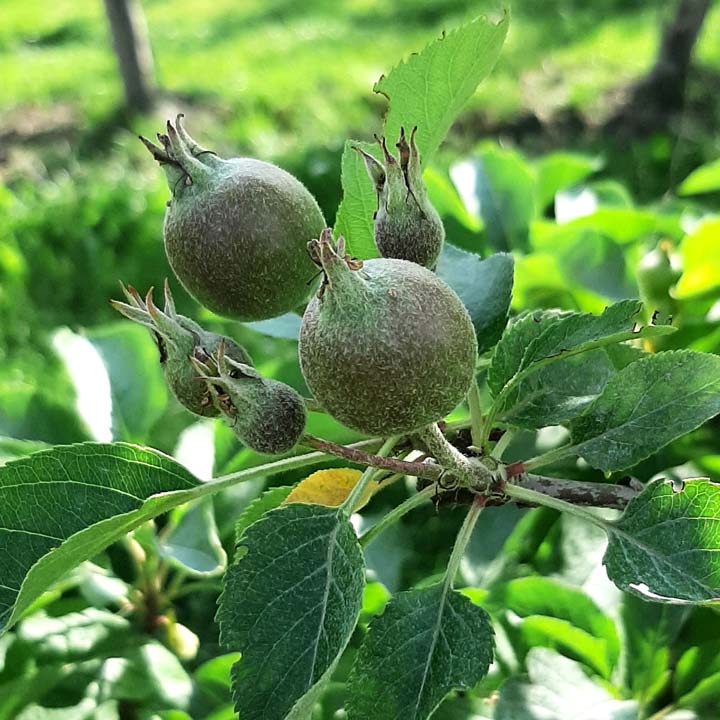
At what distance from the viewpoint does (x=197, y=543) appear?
1.08m

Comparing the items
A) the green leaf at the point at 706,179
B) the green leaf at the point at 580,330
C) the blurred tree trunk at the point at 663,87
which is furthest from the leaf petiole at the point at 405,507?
the blurred tree trunk at the point at 663,87

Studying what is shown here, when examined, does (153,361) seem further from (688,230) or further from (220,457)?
(688,230)

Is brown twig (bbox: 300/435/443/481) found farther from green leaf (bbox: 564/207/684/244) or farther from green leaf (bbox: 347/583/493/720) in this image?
green leaf (bbox: 564/207/684/244)

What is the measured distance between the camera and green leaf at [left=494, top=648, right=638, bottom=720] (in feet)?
2.93

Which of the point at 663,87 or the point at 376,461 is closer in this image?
the point at 376,461

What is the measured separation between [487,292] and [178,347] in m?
0.34

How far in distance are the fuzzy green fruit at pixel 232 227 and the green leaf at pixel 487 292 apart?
0.72 ft

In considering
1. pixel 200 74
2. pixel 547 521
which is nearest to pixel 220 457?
pixel 547 521

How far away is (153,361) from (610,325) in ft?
2.28

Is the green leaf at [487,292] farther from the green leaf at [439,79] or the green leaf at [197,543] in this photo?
the green leaf at [197,543]

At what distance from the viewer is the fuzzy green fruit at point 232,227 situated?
733 mm

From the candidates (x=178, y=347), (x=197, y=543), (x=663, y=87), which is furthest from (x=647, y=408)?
(x=663, y=87)

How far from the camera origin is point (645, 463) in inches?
44.5

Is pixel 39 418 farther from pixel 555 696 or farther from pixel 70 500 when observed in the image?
Result: pixel 555 696
